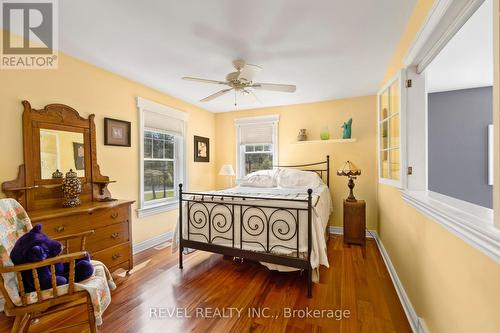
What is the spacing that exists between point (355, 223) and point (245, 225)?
192cm

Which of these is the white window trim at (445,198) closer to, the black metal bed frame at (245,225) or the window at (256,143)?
the black metal bed frame at (245,225)

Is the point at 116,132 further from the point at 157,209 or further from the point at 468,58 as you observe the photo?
the point at 468,58

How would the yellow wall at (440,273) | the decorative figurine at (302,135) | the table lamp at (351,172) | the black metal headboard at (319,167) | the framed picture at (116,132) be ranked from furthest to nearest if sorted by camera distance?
the decorative figurine at (302,135)
the black metal headboard at (319,167)
the table lamp at (351,172)
the framed picture at (116,132)
the yellow wall at (440,273)

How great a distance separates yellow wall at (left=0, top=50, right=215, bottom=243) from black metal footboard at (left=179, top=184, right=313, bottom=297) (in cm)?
98

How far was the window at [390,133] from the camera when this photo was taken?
84.1 inches

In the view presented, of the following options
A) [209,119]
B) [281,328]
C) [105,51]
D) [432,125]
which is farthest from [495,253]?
[209,119]

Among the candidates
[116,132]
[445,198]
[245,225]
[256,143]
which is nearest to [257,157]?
[256,143]

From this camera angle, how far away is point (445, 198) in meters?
1.48

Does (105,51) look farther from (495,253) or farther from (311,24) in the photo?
(495,253)

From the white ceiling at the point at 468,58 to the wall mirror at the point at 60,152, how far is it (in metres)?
3.84

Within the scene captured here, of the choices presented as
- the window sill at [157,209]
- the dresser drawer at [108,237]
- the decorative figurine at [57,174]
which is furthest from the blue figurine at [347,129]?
the decorative figurine at [57,174]

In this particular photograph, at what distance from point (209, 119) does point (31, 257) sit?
3927mm

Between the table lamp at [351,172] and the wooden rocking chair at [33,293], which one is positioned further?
the table lamp at [351,172]

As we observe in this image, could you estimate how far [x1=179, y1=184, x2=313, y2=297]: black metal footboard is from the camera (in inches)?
87.4
